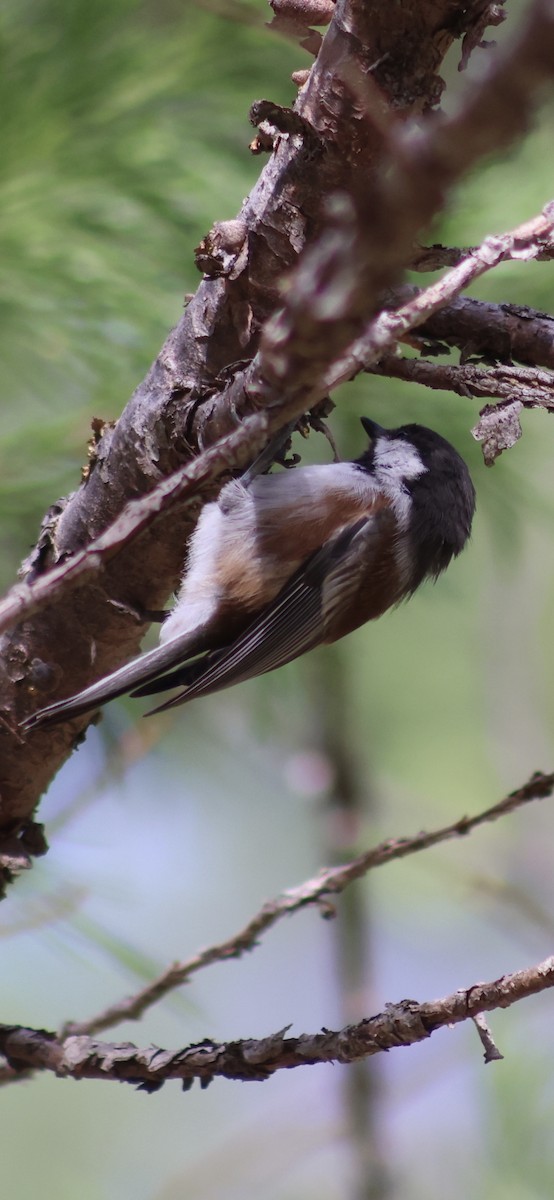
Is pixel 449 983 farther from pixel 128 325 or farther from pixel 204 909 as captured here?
pixel 128 325

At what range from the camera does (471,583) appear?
2.93 metres

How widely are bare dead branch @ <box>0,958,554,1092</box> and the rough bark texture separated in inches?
10.3

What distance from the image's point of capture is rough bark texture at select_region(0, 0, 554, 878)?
41cm

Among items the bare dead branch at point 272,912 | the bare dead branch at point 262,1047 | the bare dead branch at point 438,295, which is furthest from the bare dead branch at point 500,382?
the bare dead branch at point 262,1047

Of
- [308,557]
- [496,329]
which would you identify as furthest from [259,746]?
[496,329]

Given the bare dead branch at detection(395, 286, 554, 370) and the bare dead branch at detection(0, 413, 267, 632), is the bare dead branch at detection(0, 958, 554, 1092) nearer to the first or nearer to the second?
the bare dead branch at detection(0, 413, 267, 632)

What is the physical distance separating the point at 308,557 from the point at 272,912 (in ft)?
2.17

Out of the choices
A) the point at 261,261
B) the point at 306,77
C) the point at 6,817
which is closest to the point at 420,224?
the point at 261,261

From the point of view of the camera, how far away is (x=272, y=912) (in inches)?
47.8

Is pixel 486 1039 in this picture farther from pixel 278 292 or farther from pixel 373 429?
pixel 373 429

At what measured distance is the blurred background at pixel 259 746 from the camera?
154 cm

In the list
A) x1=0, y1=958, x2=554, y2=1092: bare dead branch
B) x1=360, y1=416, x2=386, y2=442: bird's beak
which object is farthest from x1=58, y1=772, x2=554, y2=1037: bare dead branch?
x1=360, y1=416, x2=386, y2=442: bird's beak

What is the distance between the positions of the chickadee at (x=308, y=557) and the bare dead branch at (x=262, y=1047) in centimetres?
52

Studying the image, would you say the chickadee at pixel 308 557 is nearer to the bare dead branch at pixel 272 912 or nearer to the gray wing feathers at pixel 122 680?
the gray wing feathers at pixel 122 680
